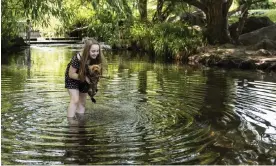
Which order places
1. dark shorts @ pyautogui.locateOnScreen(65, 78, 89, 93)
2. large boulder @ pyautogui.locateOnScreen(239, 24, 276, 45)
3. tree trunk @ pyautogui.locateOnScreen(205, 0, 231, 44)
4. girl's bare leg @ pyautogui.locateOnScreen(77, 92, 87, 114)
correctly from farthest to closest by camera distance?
large boulder @ pyautogui.locateOnScreen(239, 24, 276, 45) → tree trunk @ pyautogui.locateOnScreen(205, 0, 231, 44) → girl's bare leg @ pyautogui.locateOnScreen(77, 92, 87, 114) → dark shorts @ pyautogui.locateOnScreen(65, 78, 89, 93)

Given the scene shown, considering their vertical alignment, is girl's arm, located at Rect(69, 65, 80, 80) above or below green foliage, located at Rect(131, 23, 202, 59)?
below

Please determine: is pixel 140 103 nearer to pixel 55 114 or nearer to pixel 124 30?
pixel 55 114

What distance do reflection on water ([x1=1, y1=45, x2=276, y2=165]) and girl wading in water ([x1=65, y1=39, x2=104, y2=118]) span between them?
496 millimetres

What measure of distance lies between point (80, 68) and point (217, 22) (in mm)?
17605

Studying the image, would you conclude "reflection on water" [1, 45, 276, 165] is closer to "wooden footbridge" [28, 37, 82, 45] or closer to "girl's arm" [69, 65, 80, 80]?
"girl's arm" [69, 65, 80, 80]

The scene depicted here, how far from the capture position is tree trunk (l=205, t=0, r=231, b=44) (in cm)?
2395

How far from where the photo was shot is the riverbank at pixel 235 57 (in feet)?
65.8

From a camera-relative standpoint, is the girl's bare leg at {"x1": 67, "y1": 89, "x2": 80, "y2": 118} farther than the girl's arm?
Yes

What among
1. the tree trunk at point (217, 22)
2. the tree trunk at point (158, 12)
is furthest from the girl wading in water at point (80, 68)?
the tree trunk at point (158, 12)

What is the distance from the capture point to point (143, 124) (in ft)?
27.0

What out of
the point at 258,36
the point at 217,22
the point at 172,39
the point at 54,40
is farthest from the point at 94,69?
the point at 54,40

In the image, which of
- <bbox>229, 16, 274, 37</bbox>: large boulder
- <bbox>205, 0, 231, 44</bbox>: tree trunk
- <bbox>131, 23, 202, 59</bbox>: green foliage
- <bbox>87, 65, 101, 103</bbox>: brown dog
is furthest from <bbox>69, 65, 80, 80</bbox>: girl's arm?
<bbox>229, 16, 274, 37</bbox>: large boulder

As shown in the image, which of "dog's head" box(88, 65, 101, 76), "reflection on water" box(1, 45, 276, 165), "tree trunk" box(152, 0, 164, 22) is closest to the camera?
"reflection on water" box(1, 45, 276, 165)

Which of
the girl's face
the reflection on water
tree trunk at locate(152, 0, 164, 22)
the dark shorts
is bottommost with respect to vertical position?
the reflection on water
